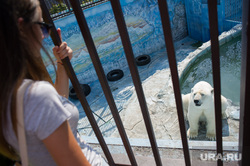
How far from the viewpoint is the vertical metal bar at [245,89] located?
58cm

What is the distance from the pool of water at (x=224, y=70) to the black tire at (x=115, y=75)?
2.67m

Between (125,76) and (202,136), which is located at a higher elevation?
(202,136)

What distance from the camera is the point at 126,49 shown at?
0.75m

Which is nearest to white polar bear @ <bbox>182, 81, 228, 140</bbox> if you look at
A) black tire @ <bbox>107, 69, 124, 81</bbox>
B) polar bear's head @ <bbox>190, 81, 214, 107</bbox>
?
polar bear's head @ <bbox>190, 81, 214, 107</bbox>

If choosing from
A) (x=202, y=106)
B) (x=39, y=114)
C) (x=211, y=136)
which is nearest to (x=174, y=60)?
(x=39, y=114)

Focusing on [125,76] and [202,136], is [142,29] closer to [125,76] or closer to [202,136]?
[125,76]

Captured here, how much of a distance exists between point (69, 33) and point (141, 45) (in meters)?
3.32

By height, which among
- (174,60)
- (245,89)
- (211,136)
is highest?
(174,60)

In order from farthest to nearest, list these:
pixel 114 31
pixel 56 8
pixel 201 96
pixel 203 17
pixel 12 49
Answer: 1. pixel 203 17
2. pixel 114 31
3. pixel 56 8
4. pixel 201 96
5. pixel 12 49

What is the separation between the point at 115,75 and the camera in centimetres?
757

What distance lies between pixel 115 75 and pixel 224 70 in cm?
390

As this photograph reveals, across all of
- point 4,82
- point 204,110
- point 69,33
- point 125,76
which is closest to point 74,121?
point 4,82

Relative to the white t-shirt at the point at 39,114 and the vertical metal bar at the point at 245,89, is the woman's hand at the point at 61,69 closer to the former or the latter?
the white t-shirt at the point at 39,114

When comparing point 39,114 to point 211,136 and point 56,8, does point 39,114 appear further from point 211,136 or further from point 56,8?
point 56,8
